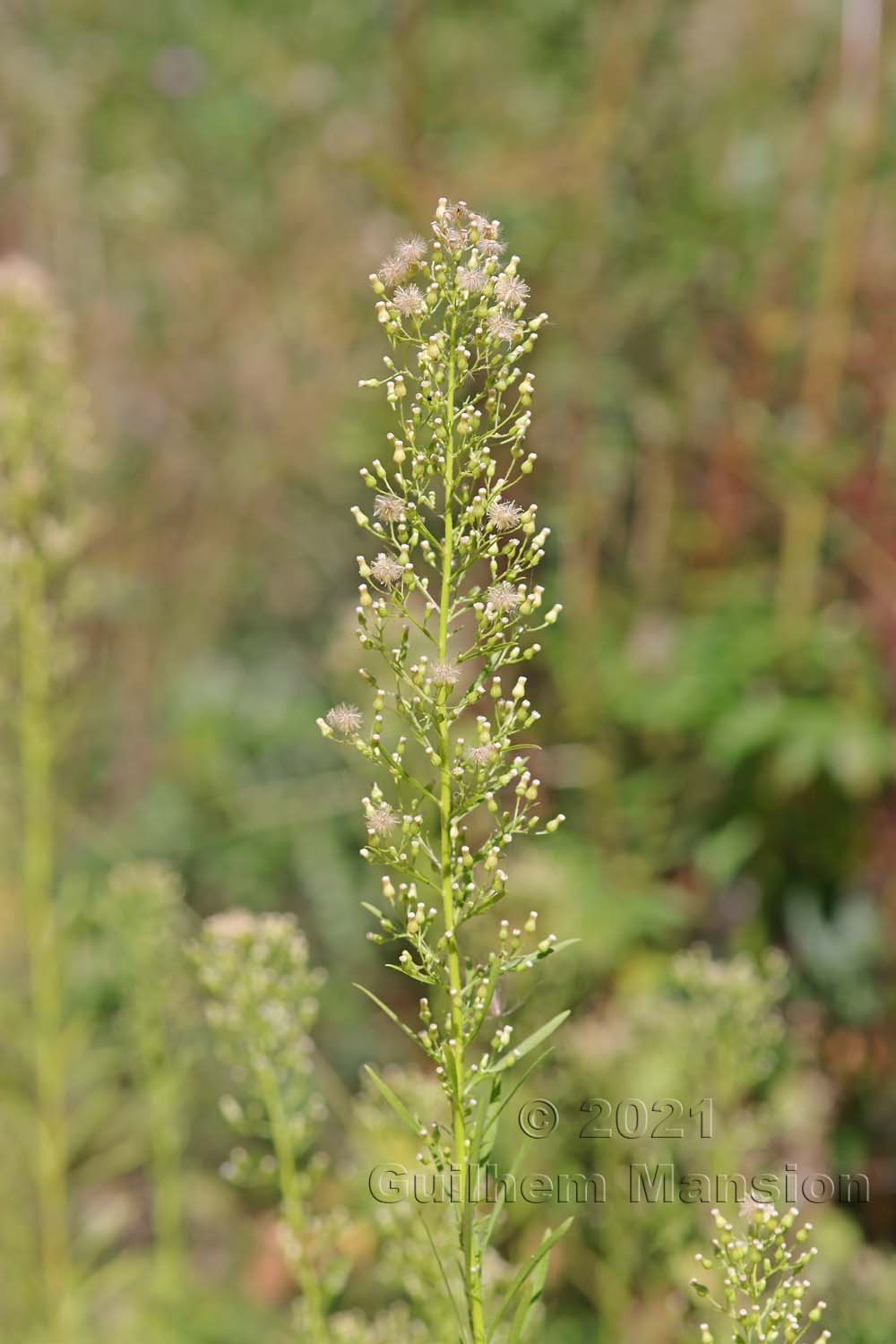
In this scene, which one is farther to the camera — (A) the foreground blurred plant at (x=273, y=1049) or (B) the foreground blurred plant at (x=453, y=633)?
(A) the foreground blurred plant at (x=273, y=1049)

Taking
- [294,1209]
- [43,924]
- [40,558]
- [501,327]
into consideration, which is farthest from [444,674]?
[43,924]

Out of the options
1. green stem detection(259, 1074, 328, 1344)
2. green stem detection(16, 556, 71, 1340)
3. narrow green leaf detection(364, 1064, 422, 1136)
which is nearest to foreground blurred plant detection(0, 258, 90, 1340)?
green stem detection(16, 556, 71, 1340)

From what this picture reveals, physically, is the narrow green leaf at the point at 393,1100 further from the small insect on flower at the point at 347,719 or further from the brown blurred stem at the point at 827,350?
the brown blurred stem at the point at 827,350

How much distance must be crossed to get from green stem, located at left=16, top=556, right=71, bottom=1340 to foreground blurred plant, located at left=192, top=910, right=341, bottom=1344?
2.67ft

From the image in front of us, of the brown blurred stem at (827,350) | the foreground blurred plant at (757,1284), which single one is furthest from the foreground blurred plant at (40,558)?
the brown blurred stem at (827,350)

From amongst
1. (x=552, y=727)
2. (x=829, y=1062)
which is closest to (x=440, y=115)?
(x=552, y=727)

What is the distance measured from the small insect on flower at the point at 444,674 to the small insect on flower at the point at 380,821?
104 millimetres

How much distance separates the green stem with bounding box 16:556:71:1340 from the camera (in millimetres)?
2236

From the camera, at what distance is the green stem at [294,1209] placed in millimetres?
1333

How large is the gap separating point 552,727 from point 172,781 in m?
1.26

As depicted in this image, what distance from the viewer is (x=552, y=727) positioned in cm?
377

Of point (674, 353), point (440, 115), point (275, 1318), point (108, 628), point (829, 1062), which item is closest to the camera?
point (275, 1318)

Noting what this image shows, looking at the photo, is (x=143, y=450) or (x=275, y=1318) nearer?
(x=275, y=1318)

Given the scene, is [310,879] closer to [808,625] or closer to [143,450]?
[808,625]
